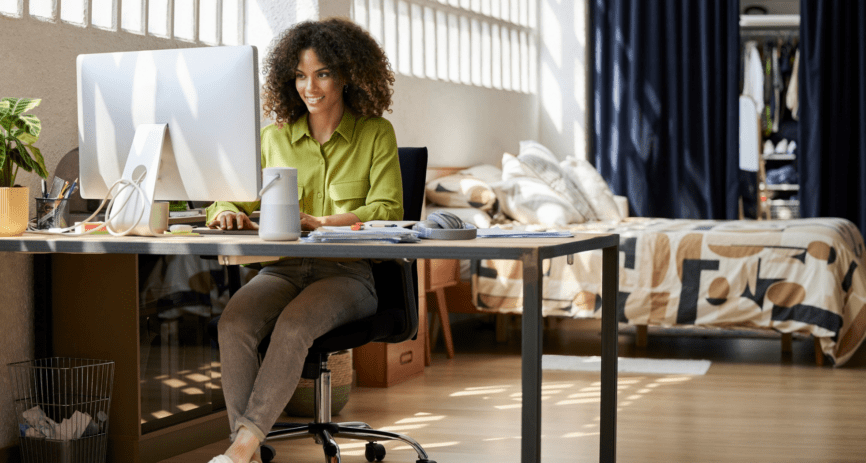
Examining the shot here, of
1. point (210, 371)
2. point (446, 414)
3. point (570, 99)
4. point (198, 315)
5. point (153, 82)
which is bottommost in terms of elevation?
point (446, 414)

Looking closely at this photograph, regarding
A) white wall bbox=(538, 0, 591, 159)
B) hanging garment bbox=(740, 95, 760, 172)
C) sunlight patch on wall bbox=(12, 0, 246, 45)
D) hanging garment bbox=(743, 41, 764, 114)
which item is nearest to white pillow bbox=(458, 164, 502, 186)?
white wall bbox=(538, 0, 591, 159)

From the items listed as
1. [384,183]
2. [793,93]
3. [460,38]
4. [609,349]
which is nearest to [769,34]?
[793,93]

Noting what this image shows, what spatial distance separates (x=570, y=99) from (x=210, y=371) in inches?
163

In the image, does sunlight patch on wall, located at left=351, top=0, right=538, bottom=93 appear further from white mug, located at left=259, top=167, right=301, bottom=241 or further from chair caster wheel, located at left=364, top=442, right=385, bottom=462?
white mug, located at left=259, top=167, right=301, bottom=241

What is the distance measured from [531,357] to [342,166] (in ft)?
3.25

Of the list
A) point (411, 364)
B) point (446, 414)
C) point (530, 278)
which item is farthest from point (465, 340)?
point (530, 278)

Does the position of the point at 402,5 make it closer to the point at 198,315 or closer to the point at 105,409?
the point at 198,315

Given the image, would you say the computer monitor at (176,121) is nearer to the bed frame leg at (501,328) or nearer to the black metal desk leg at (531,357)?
the black metal desk leg at (531,357)

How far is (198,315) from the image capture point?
2.78m

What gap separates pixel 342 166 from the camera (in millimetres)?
2426

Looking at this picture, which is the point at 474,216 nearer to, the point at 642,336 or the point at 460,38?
the point at 642,336

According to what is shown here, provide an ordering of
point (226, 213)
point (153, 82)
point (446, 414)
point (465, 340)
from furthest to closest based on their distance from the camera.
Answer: point (465, 340) < point (446, 414) < point (226, 213) < point (153, 82)

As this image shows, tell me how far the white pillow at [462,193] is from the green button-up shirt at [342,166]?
83.1 inches

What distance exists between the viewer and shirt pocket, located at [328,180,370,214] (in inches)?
94.7
